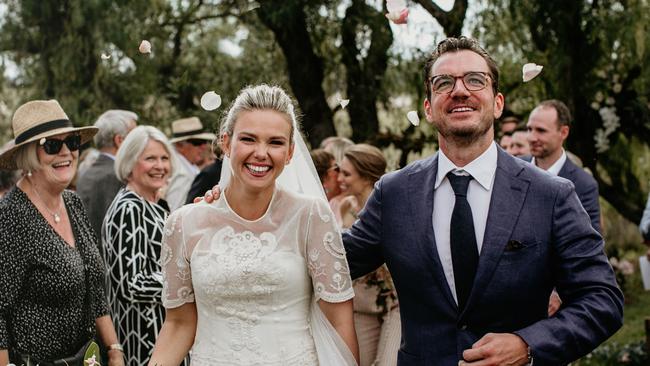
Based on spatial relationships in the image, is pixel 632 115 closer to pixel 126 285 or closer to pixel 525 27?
pixel 525 27

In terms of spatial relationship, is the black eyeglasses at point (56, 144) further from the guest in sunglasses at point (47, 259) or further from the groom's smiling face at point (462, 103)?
the groom's smiling face at point (462, 103)

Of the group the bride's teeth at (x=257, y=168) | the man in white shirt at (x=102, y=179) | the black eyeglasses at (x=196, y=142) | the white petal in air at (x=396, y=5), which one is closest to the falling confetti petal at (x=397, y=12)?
the white petal in air at (x=396, y=5)

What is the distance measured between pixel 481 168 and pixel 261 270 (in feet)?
3.15

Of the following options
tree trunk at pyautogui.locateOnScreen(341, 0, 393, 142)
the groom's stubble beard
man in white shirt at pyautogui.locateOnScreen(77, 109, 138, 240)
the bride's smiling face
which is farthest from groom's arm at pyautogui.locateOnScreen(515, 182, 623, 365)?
tree trunk at pyautogui.locateOnScreen(341, 0, 393, 142)

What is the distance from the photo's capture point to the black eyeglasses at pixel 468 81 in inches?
129

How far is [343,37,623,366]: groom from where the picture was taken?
3023 millimetres

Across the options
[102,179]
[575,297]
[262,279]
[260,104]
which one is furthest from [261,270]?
[102,179]

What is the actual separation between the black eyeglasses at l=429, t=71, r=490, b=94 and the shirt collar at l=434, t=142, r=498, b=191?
234mm

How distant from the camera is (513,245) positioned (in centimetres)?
310

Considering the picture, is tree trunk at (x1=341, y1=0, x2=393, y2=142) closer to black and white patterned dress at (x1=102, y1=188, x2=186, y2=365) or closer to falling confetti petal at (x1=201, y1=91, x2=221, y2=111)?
black and white patterned dress at (x1=102, y1=188, x2=186, y2=365)

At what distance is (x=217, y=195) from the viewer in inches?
151

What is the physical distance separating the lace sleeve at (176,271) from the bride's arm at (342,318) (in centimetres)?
56

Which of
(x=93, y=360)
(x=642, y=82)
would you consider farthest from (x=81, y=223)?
(x=642, y=82)

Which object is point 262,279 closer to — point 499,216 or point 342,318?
point 342,318
